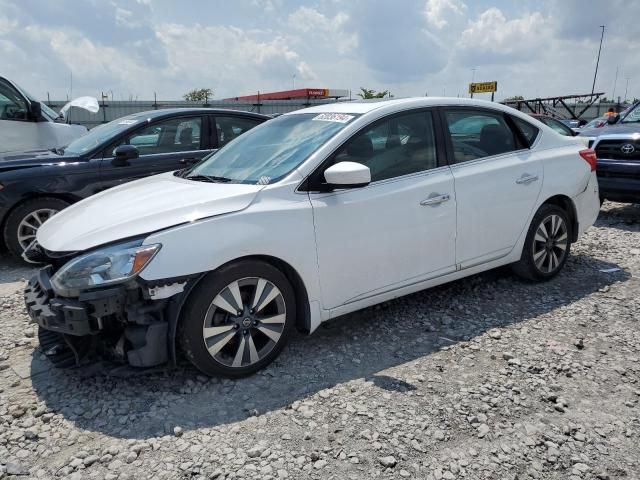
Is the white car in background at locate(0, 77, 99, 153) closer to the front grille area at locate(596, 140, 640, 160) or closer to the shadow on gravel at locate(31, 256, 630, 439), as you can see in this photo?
the shadow on gravel at locate(31, 256, 630, 439)

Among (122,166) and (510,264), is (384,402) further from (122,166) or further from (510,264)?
(122,166)

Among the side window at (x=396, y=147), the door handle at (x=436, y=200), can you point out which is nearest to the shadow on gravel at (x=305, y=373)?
the door handle at (x=436, y=200)

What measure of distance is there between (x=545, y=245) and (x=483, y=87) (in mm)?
38392

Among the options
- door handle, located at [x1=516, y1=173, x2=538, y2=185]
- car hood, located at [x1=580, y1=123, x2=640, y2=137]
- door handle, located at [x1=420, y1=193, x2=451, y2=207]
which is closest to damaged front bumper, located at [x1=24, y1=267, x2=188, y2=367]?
door handle, located at [x1=420, y1=193, x2=451, y2=207]

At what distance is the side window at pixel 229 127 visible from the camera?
6500 millimetres

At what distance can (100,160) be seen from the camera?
5852 mm

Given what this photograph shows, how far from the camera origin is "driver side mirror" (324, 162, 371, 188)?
3.15m

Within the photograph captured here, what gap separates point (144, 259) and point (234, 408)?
970 millimetres

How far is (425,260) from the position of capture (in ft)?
12.4

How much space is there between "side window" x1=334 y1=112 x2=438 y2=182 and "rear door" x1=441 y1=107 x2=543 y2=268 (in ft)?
0.67

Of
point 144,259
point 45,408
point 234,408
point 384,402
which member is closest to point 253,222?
point 144,259

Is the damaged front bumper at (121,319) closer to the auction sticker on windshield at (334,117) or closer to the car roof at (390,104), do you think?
the auction sticker on windshield at (334,117)

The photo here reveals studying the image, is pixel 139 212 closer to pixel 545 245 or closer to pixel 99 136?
pixel 545 245

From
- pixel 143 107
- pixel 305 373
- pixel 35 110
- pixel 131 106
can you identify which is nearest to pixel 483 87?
pixel 143 107
